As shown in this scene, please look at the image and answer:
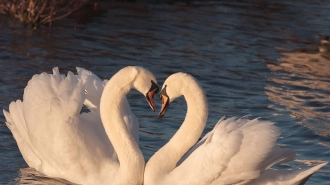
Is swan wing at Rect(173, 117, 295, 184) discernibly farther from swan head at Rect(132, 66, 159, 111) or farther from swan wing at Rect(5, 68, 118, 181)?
swan wing at Rect(5, 68, 118, 181)

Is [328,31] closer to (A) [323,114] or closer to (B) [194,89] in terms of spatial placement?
(A) [323,114]

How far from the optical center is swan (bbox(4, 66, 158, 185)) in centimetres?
874

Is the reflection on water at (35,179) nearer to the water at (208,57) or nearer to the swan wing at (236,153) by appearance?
the water at (208,57)

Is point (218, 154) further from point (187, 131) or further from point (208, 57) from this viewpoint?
point (208, 57)

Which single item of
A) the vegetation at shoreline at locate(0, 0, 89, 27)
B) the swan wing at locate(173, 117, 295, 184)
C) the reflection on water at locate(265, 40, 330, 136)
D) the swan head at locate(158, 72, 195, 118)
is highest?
the swan head at locate(158, 72, 195, 118)

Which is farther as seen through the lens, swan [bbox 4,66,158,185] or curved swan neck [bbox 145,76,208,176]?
swan [bbox 4,66,158,185]

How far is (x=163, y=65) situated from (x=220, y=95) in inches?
68.6

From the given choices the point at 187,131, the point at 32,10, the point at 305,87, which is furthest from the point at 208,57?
the point at 187,131

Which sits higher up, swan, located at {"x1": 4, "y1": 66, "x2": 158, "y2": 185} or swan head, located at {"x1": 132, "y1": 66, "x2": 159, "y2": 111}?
swan head, located at {"x1": 132, "y1": 66, "x2": 159, "y2": 111}

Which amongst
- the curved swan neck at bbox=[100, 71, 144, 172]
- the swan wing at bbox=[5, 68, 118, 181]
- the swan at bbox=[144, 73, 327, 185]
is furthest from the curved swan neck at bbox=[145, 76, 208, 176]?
the swan wing at bbox=[5, 68, 118, 181]

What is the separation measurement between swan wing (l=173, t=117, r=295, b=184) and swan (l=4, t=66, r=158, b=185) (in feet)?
2.59

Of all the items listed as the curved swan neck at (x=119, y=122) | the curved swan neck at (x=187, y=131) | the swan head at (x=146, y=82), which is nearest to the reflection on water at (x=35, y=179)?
the curved swan neck at (x=119, y=122)

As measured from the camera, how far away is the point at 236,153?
8117 millimetres

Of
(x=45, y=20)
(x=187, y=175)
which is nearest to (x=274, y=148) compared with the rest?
(x=187, y=175)
